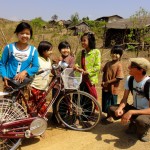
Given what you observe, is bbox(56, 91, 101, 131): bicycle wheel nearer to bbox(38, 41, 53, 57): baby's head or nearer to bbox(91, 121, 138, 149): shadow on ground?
bbox(91, 121, 138, 149): shadow on ground

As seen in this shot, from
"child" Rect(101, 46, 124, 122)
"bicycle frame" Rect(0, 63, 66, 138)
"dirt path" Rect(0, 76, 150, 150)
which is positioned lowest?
"dirt path" Rect(0, 76, 150, 150)

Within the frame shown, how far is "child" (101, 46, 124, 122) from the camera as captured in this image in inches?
181

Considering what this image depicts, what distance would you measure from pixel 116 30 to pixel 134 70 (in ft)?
80.5

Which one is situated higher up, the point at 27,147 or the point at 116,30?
the point at 116,30

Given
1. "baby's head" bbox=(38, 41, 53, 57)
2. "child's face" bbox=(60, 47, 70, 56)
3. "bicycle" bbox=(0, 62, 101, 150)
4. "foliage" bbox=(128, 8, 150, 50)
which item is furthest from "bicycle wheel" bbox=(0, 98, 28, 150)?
"foliage" bbox=(128, 8, 150, 50)

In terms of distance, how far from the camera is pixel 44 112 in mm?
3971

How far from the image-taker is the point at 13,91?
3508mm

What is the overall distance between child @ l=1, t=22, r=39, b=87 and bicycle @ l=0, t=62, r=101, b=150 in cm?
19

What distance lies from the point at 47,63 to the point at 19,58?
2.13 ft

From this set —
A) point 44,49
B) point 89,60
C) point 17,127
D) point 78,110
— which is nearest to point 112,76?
point 89,60

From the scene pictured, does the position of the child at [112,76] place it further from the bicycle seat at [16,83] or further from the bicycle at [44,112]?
the bicycle seat at [16,83]

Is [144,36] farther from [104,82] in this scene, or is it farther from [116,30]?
[116,30]

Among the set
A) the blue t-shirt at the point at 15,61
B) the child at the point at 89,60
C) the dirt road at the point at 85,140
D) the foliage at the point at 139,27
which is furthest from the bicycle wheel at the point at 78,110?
the foliage at the point at 139,27

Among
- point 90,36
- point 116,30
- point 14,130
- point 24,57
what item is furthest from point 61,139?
point 116,30
